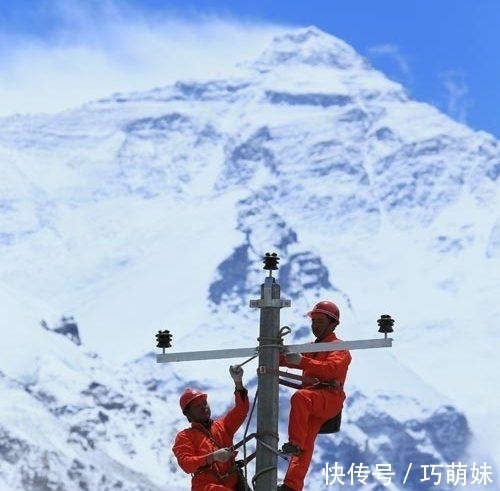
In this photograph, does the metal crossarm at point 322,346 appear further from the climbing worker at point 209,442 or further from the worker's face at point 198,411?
the worker's face at point 198,411

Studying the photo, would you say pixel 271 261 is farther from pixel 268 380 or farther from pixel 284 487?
pixel 284 487

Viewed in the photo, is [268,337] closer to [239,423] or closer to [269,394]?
[269,394]

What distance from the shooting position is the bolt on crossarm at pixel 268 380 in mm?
17875

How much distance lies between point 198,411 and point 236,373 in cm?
97

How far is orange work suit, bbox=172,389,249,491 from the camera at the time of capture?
61.3 feet

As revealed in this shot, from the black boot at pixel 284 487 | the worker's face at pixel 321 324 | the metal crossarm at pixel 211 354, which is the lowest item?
the black boot at pixel 284 487

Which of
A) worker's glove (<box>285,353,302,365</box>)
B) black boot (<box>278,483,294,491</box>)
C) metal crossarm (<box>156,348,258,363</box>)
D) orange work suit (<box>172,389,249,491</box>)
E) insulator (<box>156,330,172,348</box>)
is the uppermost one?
insulator (<box>156,330,172,348</box>)

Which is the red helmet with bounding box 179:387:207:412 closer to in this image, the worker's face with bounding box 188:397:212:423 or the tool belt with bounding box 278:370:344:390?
the worker's face with bounding box 188:397:212:423

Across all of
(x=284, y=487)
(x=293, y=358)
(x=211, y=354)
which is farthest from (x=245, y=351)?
(x=284, y=487)

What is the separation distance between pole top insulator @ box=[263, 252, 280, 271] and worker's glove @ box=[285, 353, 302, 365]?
0.94 meters

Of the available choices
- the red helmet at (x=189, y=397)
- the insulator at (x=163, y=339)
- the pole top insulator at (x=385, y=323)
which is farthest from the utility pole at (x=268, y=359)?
the red helmet at (x=189, y=397)

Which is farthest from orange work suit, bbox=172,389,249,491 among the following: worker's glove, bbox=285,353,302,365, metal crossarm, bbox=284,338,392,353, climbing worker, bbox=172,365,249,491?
metal crossarm, bbox=284,338,392,353

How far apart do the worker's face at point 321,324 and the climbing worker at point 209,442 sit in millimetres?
1044

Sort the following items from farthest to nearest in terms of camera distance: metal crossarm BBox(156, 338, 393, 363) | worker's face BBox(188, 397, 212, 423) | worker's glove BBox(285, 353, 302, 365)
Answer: worker's face BBox(188, 397, 212, 423) → worker's glove BBox(285, 353, 302, 365) → metal crossarm BBox(156, 338, 393, 363)
